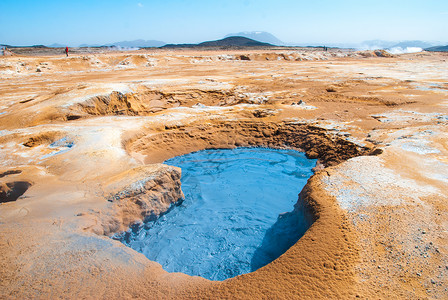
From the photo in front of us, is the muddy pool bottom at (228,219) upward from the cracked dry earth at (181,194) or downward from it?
downward

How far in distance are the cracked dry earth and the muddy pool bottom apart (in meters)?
0.32

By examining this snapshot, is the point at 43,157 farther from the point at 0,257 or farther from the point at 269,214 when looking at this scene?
the point at 269,214

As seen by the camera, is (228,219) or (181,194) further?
(181,194)

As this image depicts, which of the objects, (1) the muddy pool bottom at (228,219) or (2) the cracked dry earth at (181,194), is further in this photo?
(1) the muddy pool bottom at (228,219)

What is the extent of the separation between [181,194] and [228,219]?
0.89 metres

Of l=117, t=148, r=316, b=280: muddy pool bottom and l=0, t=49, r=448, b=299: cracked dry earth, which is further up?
l=0, t=49, r=448, b=299: cracked dry earth

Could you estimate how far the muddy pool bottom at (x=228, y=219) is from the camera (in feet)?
11.1

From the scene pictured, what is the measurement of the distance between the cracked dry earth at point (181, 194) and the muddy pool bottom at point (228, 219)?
0.32 m

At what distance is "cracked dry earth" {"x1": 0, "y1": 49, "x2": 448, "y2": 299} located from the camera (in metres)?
2.11

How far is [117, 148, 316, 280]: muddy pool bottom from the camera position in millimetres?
3389

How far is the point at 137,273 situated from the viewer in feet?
7.67

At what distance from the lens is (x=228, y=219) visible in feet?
14.0

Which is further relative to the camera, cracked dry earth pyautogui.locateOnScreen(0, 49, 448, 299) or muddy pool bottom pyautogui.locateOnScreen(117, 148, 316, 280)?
muddy pool bottom pyautogui.locateOnScreen(117, 148, 316, 280)

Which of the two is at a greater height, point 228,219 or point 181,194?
point 181,194
